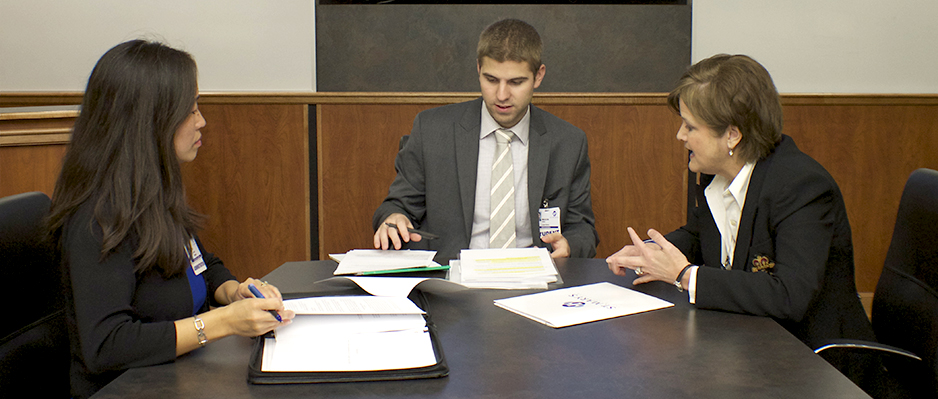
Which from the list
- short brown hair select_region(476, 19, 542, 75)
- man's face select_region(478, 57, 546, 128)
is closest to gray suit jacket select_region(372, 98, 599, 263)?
man's face select_region(478, 57, 546, 128)

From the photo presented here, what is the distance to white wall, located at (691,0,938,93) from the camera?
12.0 ft

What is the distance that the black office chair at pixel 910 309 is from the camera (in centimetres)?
148

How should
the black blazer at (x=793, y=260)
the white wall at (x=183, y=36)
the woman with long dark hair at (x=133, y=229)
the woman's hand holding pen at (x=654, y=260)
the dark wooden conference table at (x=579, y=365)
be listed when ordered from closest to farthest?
the dark wooden conference table at (x=579, y=365)
the woman with long dark hair at (x=133, y=229)
the black blazer at (x=793, y=260)
the woman's hand holding pen at (x=654, y=260)
the white wall at (x=183, y=36)

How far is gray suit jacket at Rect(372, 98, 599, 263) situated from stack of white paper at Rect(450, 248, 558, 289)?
53 centimetres

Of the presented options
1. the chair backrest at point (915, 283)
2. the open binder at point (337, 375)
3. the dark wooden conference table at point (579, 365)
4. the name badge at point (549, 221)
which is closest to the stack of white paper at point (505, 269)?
the dark wooden conference table at point (579, 365)

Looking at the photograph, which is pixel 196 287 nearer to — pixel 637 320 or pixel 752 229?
pixel 637 320

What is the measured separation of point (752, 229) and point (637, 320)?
1.50 feet

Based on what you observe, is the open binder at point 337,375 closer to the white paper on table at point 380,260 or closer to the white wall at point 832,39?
the white paper on table at point 380,260

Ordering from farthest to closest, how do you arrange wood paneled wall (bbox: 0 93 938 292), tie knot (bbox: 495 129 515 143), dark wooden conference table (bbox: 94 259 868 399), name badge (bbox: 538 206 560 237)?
wood paneled wall (bbox: 0 93 938 292) → tie knot (bbox: 495 129 515 143) → name badge (bbox: 538 206 560 237) → dark wooden conference table (bbox: 94 259 868 399)

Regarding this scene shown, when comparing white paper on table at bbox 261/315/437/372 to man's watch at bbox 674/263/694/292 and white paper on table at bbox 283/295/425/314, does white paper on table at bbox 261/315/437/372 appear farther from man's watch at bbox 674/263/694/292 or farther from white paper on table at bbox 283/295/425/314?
man's watch at bbox 674/263/694/292

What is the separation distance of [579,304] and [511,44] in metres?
1.14

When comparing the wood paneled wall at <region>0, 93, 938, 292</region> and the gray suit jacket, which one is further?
the wood paneled wall at <region>0, 93, 938, 292</region>

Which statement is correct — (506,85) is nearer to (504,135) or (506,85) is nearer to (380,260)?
(504,135)

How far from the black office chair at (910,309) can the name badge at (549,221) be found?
0.82m
